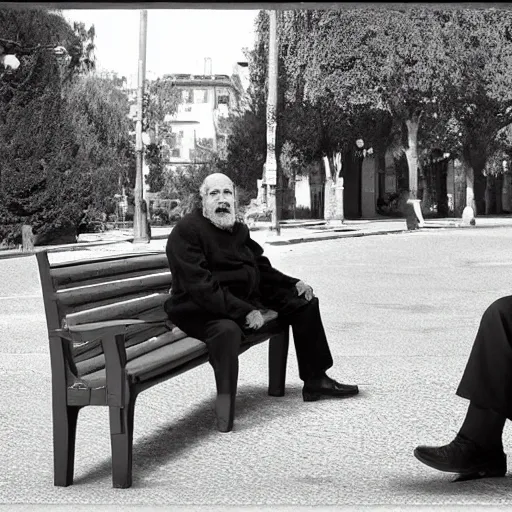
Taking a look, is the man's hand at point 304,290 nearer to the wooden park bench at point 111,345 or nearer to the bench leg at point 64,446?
the wooden park bench at point 111,345

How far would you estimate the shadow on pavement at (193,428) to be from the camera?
5422mm

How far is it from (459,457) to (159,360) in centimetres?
146

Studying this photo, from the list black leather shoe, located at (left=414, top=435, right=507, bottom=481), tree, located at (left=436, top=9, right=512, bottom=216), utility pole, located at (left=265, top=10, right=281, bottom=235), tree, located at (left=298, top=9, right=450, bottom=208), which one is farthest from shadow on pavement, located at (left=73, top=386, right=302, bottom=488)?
tree, located at (left=436, top=9, right=512, bottom=216)

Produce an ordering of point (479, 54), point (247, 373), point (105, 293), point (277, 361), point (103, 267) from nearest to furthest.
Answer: point (105, 293)
point (103, 267)
point (277, 361)
point (247, 373)
point (479, 54)

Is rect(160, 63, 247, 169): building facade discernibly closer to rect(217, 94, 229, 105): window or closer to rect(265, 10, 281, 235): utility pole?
rect(217, 94, 229, 105): window

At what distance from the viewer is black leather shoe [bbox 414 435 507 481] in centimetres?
495

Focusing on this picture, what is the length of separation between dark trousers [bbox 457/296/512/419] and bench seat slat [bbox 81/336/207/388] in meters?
1.38

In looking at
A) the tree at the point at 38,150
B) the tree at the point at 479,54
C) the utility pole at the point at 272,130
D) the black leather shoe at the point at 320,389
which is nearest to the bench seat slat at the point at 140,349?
the black leather shoe at the point at 320,389

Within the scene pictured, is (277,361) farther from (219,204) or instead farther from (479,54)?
(479,54)

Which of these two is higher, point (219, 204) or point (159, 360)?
point (219, 204)

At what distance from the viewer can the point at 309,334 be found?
689 centimetres

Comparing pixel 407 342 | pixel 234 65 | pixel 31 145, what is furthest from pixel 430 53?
pixel 234 65

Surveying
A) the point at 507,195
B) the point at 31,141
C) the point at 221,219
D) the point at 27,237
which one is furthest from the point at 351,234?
the point at 507,195

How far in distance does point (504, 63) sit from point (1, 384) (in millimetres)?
39707
